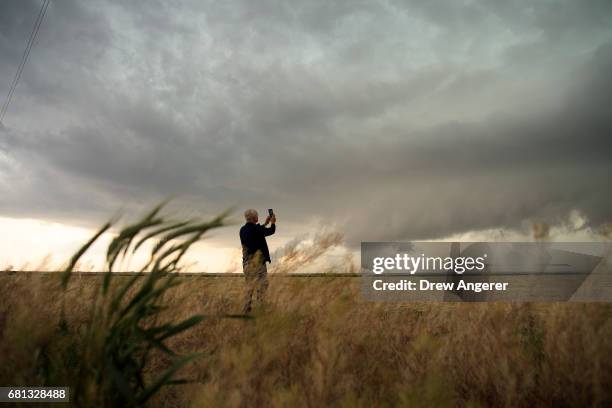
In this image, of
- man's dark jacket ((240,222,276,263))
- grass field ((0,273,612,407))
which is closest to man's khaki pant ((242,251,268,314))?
grass field ((0,273,612,407))

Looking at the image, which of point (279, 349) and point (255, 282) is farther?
point (255, 282)

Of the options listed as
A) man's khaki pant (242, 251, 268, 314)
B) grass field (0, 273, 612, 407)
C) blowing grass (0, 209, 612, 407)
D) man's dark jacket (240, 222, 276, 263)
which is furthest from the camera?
man's dark jacket (240, 222, 276, 263)

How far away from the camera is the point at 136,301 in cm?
239

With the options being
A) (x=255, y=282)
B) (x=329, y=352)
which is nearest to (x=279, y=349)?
(x=329, y=352)

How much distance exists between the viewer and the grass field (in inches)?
109

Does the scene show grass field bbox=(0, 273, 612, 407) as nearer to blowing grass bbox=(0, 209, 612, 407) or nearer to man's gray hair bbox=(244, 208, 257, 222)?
blowing grass bbox=(0, 209, 612, 407)

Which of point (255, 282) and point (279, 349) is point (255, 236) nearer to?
point (255, 282)

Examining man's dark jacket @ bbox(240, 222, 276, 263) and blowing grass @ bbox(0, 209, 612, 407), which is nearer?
blowing grass @ bbox(0, 209, 612, 407)

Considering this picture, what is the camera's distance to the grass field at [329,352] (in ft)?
9.09

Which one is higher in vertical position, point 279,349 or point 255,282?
point 255,282

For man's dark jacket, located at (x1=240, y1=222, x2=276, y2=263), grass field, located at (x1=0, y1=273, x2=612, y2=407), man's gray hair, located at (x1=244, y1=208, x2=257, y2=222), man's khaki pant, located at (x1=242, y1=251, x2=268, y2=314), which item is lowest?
grass field, located at (x1=0, y1=273, x2=612, y2=407)

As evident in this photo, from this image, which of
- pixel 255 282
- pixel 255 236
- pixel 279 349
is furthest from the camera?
pixel 255 236

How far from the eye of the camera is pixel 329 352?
3.20m

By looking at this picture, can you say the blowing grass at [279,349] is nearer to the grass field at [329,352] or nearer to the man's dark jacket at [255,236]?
the grass field at [329,352]
